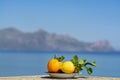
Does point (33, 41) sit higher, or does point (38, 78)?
point (33, 41)

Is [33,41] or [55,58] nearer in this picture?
[55,58]

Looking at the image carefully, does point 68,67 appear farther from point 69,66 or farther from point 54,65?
point 54,65

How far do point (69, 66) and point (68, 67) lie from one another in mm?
21

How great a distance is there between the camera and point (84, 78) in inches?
181

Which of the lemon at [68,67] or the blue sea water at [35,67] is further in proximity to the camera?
the blue sea water at [35,67]

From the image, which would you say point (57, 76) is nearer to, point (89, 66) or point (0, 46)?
point (89, 66)

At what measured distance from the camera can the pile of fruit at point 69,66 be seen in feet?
14.3

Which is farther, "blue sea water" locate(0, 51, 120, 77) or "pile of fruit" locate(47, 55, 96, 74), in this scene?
"blue sea water" locate(0, 51, 120, 77)

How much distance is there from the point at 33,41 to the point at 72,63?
361 feet

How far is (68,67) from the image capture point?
4340 mm

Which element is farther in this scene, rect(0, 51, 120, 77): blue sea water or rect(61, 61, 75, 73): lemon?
rect(0, 51, 120, 77): blue sea water

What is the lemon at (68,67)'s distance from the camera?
434 centimetres

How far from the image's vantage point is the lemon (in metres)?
4.34

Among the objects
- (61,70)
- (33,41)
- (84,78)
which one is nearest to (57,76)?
(61,70)
